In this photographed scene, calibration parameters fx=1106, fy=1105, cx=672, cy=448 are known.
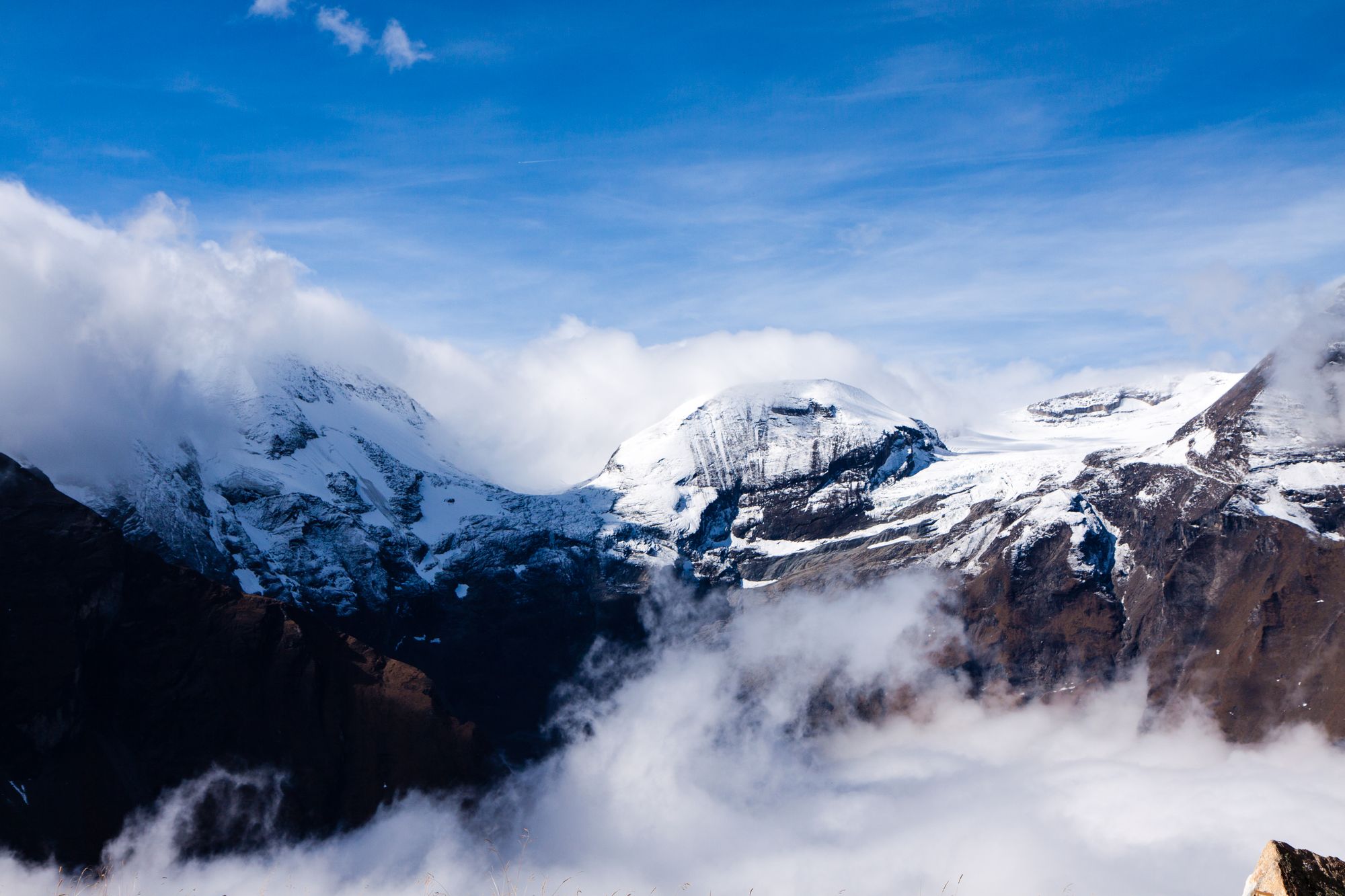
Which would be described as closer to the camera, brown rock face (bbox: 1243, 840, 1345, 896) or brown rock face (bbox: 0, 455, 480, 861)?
brown rock face (bbox: 1243, 840, 1345, 896)

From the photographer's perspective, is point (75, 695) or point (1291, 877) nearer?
point (1291, 877)

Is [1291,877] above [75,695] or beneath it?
above

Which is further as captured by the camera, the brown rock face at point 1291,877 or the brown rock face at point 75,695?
the brown rock face at point 75,695

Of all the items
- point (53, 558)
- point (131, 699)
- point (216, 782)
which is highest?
point (53, 558)

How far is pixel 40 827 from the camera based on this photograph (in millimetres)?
160625

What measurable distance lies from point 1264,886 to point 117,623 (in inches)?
8416

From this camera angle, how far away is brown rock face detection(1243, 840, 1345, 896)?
12.2 metres

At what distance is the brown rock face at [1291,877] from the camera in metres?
12.2

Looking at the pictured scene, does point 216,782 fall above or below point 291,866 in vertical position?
above

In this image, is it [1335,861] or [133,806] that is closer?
[1335,861]

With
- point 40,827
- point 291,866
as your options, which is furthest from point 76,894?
point 291,866

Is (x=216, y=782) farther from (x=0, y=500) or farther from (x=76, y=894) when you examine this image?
(x=76, y=894)

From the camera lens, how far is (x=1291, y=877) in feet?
40.5

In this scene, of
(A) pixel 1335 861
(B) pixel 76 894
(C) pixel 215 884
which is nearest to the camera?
(A) pixel 1335 861
